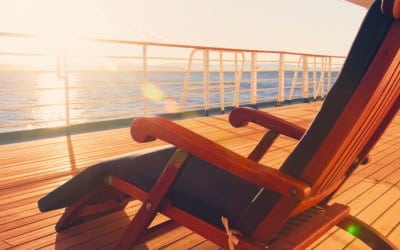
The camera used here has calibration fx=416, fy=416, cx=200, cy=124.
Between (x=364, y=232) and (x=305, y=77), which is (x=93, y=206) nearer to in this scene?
(x=364, y=232)

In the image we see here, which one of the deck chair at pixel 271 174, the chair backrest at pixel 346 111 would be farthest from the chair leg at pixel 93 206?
the chair backrest at pixel 346 111

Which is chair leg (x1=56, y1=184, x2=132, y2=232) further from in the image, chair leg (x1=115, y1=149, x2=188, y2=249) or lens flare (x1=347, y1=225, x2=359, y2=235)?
lens flare (x1=347, y1=225, x2=359, y2=235)

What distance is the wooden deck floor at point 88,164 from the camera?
5.71ft

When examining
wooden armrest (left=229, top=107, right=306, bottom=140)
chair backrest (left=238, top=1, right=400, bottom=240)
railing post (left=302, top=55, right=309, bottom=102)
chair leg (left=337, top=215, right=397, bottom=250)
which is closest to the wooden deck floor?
chair leg (left=337, top=215, right=397, bottom=250)

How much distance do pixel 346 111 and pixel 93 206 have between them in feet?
4.19

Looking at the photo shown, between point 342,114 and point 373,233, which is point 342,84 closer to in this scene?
point 342,114

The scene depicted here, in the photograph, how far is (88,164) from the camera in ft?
9.68

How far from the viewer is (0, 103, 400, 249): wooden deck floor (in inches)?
68.6

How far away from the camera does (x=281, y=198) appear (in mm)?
1073

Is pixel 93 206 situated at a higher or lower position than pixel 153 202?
lower

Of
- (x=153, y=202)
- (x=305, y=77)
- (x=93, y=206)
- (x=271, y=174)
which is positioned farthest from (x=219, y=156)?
(x=305, y=77)

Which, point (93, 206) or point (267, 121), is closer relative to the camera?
point (267, 121)

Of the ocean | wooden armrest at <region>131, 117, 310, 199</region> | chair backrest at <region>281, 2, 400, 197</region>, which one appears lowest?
the ocean

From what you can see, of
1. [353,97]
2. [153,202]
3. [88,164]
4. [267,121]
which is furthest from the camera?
[88,164]
